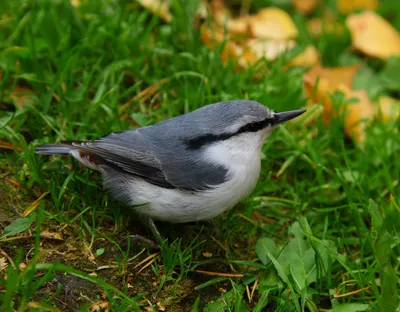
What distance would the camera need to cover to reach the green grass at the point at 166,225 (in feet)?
11.7

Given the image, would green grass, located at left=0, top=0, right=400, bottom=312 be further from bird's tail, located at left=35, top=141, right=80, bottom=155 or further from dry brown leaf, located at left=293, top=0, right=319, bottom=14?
dry brown leaf, located at left=293, top=0, right=319, bottom=14

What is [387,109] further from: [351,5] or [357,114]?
[351,5]

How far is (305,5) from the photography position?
271 inches

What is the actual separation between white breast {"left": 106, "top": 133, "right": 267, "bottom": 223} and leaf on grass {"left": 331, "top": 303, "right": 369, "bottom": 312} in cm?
88

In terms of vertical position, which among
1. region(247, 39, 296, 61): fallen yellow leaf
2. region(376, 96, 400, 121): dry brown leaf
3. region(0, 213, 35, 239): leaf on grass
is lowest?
region(376, 96, 400, 121): dry brown leaf

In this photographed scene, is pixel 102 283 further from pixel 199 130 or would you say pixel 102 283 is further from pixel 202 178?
pixel 199 130

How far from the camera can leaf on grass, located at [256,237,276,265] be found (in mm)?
3977

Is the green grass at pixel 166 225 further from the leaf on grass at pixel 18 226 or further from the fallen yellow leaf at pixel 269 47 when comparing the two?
the fallen yellow leaf at pixel 269 47

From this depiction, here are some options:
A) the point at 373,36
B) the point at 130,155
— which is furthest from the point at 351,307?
the point at 373,36

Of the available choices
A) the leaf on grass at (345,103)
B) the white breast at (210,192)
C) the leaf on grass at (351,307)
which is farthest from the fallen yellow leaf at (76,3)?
the leaf on grass at (351,307)

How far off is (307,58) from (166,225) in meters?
2.60

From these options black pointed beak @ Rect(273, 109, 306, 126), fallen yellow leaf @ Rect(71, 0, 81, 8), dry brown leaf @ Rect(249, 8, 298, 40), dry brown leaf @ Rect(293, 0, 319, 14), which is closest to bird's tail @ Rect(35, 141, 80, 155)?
black pointed beak @ Rect(273, 109, 306, 126)

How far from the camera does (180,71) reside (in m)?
5.22

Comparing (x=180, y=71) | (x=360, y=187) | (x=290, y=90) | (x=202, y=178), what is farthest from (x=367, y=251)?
(x=180, y=71)
